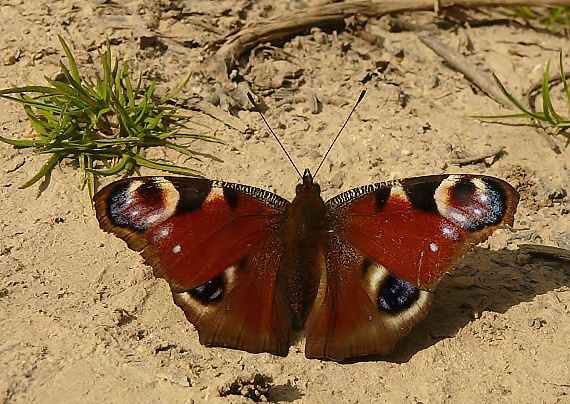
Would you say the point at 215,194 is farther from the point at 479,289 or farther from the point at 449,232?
the point at 479,289

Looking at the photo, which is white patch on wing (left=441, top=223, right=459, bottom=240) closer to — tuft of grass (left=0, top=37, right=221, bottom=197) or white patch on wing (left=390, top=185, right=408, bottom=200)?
white patch on wing (left=390, top=185, right=408, bottom=200)

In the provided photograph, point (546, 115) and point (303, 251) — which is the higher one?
point (303, 251)

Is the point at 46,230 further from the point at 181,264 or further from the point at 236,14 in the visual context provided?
the point at 236,14

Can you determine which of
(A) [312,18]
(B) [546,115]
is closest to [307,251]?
(B) [546,115]

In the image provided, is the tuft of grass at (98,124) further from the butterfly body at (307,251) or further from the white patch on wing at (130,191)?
the butterfly body at (307,251)

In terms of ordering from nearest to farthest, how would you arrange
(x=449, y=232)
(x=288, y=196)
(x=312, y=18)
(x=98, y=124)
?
(x=449, y=232) < (x=288, y=196) < (x=98, y=124) < (x=312, y=18)

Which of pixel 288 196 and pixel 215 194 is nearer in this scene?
pixel 215 194
